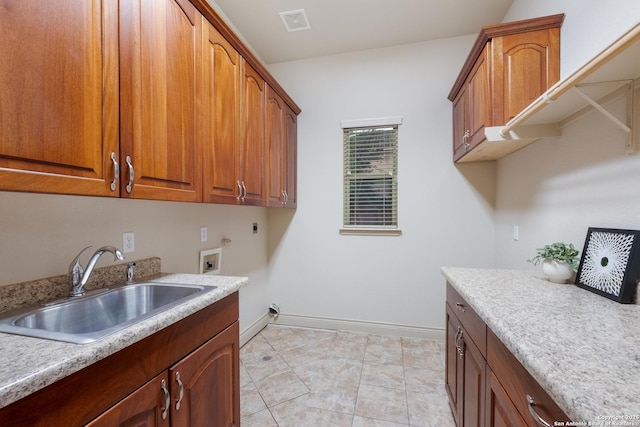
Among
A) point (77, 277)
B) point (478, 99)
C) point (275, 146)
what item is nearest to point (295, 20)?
point (275, 146)

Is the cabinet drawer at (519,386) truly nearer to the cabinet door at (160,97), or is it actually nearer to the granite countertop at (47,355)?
the granite countertop at (47,355)

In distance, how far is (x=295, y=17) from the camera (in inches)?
93.4

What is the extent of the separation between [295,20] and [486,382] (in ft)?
9.48

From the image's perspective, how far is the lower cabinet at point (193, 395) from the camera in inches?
32.9

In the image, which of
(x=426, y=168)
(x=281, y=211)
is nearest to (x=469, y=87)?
(x=426, y=168)

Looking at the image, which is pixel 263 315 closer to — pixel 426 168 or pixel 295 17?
pixel 426 168

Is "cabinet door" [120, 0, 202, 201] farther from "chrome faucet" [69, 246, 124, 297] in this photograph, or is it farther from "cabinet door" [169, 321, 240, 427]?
"cabinet door" [169, 321, 240, 427]

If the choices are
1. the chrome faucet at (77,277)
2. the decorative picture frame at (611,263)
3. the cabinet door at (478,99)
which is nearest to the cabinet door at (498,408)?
the decorative picture frame at (611,263)

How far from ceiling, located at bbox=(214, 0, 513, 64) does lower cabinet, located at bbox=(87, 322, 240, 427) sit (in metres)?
2.52

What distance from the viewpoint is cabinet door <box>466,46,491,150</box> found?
5.79 feet

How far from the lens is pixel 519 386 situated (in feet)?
2.54

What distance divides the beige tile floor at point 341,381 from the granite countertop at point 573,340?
1.04 m

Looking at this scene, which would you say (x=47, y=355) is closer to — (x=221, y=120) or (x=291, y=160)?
(x=221, y=120)

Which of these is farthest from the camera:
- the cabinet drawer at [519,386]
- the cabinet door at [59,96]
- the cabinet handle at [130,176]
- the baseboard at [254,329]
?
the baseboard at [254,329]
